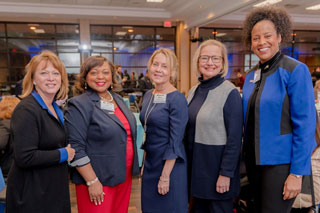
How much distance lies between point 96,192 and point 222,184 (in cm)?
75

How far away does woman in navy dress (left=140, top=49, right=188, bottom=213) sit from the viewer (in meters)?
1.52

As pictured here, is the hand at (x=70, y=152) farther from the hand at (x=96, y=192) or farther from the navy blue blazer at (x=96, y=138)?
the hand at (x=96, y=192)

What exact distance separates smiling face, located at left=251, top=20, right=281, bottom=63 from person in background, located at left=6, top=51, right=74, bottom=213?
1158 mm

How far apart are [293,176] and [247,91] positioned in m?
0.53

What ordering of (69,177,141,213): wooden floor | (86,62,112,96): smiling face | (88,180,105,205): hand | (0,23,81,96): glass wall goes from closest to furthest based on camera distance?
(88,180,105,205): hand
(86,62,112,96): smiling face
(69,177,141,213): wooden floor
(0,23,81,96): glass wall

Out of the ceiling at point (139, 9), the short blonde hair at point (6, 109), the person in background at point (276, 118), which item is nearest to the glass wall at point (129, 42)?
the ceiling at point (139, 9)

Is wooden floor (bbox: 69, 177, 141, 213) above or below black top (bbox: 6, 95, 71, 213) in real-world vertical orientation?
below

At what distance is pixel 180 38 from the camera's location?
10.8m

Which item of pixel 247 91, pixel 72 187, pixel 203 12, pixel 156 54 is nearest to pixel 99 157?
pixel 156 54

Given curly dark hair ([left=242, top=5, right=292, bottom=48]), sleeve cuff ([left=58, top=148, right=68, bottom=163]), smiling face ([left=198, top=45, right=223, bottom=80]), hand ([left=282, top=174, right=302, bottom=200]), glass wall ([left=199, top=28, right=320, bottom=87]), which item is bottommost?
hand ([left=282, top=174, right=302, bottom=200])

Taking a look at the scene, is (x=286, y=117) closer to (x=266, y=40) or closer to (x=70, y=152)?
(x=266, y=40)

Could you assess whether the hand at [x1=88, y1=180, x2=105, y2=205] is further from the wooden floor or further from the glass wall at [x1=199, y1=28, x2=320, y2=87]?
the glass wall at [x1=199, y1=28, x2=320, y2=87]

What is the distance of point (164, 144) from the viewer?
1.54 m

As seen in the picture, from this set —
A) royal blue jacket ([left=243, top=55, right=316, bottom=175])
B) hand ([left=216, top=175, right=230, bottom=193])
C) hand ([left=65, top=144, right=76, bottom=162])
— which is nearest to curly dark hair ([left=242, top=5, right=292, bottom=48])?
royal blue jacket ([left=243, top=55, right=316, bottom=175])
